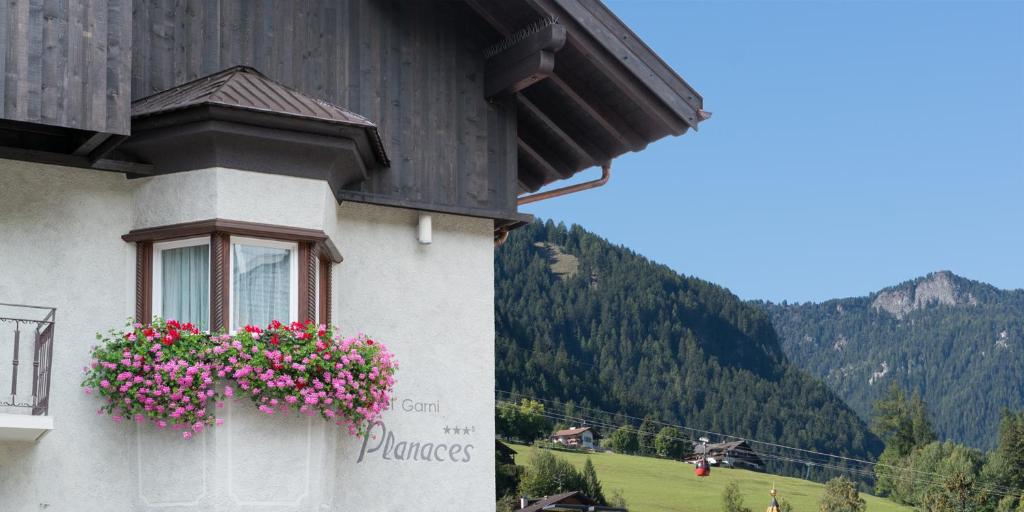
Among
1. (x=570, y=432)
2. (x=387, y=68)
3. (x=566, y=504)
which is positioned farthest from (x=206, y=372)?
(x=570, y=432)

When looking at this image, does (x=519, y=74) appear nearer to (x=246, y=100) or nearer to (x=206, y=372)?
(x=246, y=100)

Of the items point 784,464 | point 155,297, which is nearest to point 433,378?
point 155,297

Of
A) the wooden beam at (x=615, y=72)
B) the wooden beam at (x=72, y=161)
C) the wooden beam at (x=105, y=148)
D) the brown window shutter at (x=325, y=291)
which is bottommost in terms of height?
the brown window shutter at (x=325, y=291)

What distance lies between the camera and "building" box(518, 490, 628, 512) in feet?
313

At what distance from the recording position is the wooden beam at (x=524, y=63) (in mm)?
12031

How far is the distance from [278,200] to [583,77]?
3354mm

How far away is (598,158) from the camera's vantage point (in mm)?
14016

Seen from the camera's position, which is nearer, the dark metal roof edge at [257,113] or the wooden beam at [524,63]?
the dark metal roof edge at [257,113]

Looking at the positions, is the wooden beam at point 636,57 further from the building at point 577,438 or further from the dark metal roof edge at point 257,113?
the building at point 577,438

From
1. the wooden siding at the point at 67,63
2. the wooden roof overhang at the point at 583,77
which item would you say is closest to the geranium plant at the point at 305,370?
the wooden siding at the point at 67,63

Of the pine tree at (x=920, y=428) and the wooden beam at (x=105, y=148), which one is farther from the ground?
the wooden beam at (x=105, y=148)

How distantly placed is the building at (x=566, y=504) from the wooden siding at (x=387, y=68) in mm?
81743

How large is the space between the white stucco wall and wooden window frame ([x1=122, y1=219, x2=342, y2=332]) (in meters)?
0.08

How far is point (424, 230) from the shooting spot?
12352 millimetres
